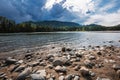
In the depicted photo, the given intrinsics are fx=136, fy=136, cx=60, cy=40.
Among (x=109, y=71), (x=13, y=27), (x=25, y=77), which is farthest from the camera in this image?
(x=13, y=27)

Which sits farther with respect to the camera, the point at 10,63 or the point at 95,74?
the point at 10,63

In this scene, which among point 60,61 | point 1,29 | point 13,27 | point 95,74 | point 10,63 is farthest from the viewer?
point 13,27

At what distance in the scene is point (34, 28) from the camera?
13050 centimetres

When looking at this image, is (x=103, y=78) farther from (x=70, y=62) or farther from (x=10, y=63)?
(x=10, y=63)

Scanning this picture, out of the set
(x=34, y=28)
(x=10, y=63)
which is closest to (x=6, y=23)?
(x=34, y=28)

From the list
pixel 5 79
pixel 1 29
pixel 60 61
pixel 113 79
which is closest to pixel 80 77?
Result: pixel 113 79

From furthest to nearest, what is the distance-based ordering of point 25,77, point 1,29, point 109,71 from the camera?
point 1,29, point 109,71, point 25,77

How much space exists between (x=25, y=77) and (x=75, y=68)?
11.8ft

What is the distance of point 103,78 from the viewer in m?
8.09

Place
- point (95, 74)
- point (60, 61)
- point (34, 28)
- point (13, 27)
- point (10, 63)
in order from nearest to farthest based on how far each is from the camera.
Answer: point (95, 74) → point (60, 61) → point (10, 63) → point (13, 27) → point (34, 28)

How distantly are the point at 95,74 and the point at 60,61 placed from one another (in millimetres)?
3000

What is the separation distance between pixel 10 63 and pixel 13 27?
102302 millimetres

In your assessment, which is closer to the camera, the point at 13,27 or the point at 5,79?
the point at 5,79

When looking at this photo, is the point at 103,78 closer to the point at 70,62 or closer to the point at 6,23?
the point at 70,62
